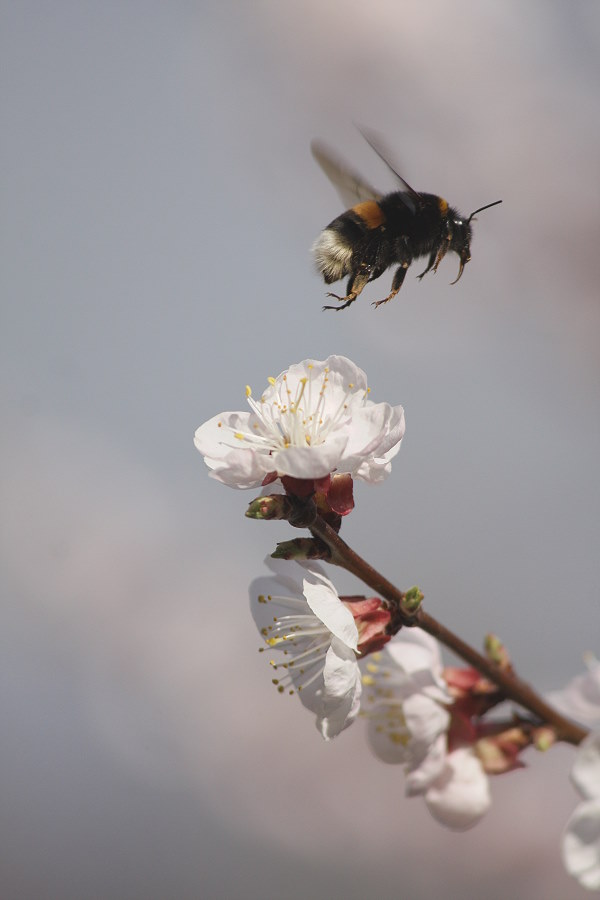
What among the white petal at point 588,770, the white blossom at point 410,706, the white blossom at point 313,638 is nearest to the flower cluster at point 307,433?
the white blossom at point 313,638

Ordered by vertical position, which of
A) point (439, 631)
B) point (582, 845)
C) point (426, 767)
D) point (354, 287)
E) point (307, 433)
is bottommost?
point (582, 845)

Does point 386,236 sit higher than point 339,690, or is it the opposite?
point 386,236

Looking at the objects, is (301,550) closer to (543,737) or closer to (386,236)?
(543,737)

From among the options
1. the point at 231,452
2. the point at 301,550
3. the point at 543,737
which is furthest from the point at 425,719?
the point at 231,452

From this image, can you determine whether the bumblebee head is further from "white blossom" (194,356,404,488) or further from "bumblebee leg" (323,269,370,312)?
"white blossom" (194,356,404,488)

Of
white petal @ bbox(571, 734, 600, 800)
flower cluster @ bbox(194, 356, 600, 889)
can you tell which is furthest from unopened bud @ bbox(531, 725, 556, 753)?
white petal @ bbox(571, 734, 600, 800)

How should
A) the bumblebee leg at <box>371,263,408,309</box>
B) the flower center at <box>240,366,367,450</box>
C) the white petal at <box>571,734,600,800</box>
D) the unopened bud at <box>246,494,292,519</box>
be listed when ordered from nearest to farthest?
the white petal at <box>571,734,600,800</box> → the unopened bud at <box>246,494,292,519</box> → the flower center at <box>240,366,367,450</box> → the bumblebee leg at <box>371,263,408,309</box>

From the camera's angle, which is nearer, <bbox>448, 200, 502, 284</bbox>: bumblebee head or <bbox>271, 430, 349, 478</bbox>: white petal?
<bbox>271, 430, 349, 478</bbox>: white petal
